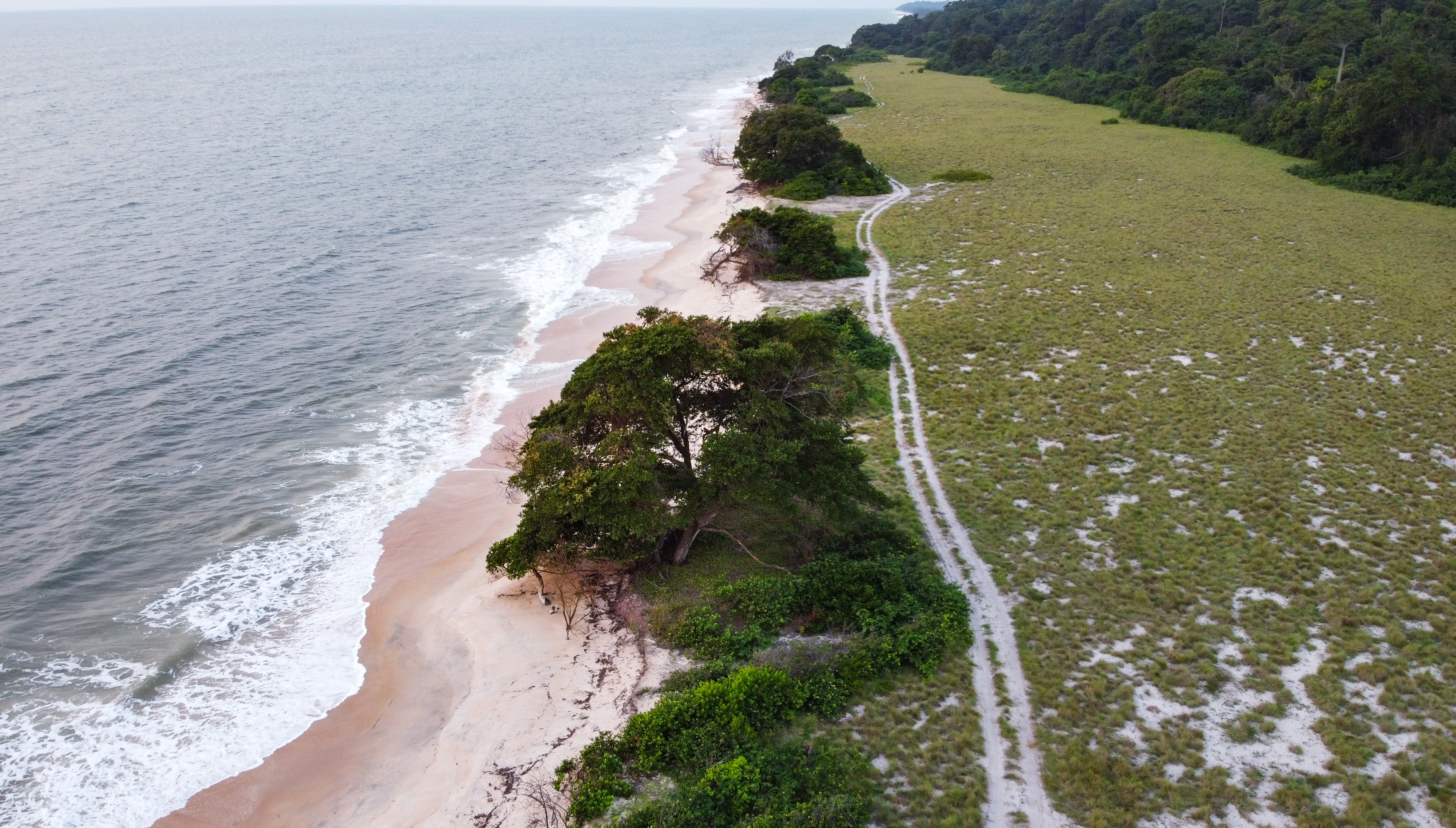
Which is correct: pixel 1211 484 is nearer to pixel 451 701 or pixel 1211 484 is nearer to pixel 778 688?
pixel 778 688

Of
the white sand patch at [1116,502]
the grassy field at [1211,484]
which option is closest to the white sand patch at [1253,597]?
the grassy field at [1211,484]

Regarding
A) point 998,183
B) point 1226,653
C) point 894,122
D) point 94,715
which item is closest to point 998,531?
point 1226,653

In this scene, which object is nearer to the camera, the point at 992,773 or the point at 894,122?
the point at 992,773

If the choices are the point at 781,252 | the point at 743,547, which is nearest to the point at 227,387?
the point at 743,547

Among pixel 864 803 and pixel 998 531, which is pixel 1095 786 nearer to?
pixel 864 803

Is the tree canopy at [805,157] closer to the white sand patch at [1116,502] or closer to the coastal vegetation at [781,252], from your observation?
the coastal vegetation at [781,252]
